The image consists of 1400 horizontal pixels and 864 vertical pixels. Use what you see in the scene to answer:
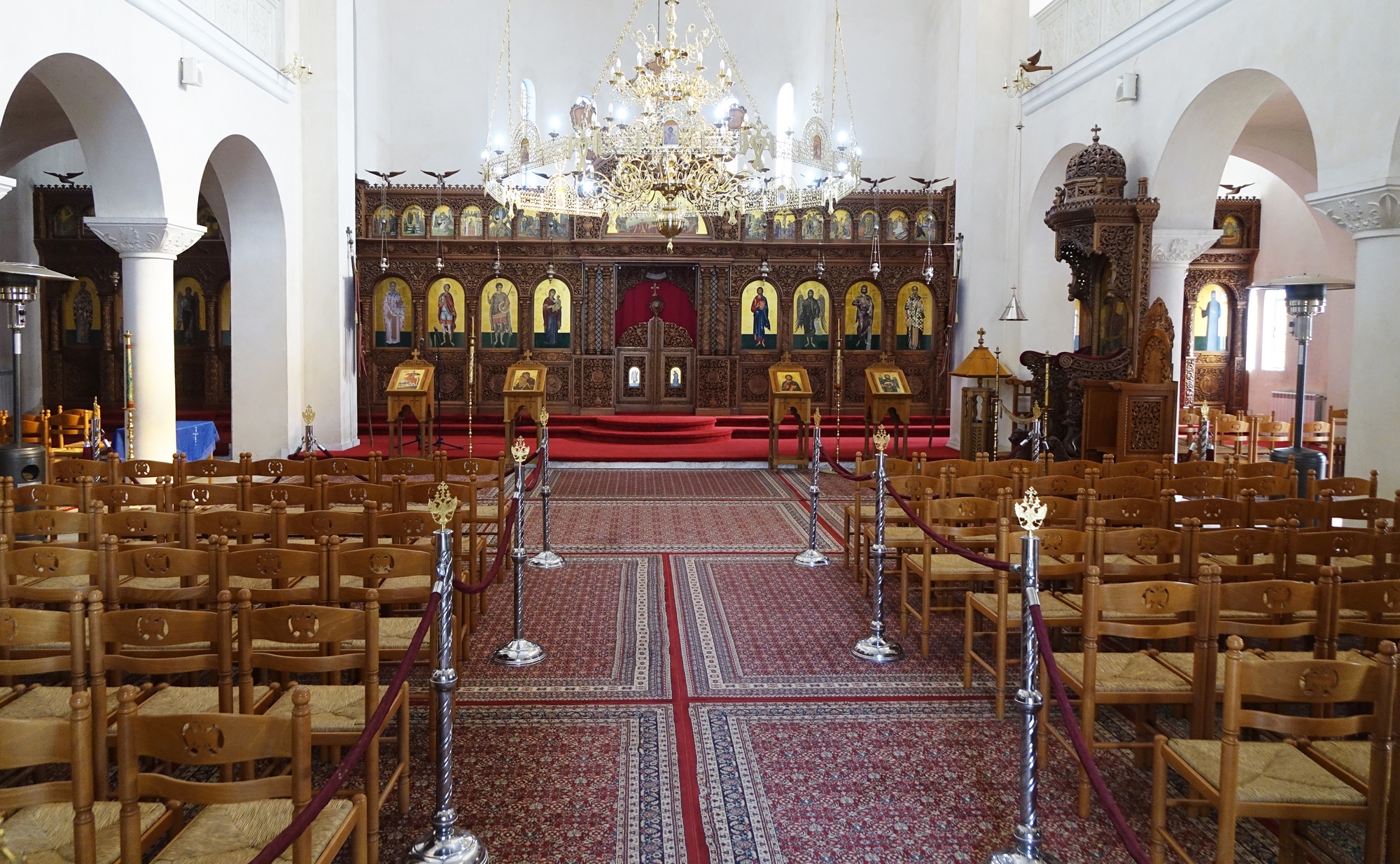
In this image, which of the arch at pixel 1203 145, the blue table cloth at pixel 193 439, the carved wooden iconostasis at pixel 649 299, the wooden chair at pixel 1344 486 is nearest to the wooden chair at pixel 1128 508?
the wooden chair at pixel 1344 486

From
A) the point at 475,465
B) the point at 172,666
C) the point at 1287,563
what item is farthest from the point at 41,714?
the point at 1287,563

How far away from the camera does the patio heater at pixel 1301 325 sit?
7.46m

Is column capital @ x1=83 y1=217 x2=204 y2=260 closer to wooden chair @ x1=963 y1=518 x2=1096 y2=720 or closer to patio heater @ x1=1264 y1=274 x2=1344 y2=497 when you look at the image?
wooden chair @ x1=963 y1=518 x2=1096 y2=720

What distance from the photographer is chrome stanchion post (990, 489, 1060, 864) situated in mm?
2979

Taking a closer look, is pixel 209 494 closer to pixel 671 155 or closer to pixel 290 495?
pixel 290 495

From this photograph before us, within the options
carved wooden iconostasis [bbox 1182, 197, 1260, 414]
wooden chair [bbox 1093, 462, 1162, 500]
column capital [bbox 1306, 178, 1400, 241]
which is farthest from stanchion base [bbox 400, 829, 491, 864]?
carved wooden iconostasis [bbox 1182, 197, 1260, 414]

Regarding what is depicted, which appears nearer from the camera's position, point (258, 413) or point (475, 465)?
point (475, 465)

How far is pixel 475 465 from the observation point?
6.70 meters

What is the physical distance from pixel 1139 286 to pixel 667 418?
7.05m

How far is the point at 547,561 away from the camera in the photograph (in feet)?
23.4

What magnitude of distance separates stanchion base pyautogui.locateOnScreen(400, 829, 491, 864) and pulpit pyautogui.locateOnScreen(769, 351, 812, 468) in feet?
30.8

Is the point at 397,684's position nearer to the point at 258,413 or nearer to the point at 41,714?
the point at 41,714

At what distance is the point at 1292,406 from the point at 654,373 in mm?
10900

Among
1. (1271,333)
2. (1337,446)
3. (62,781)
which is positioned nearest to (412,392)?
(62,781)
